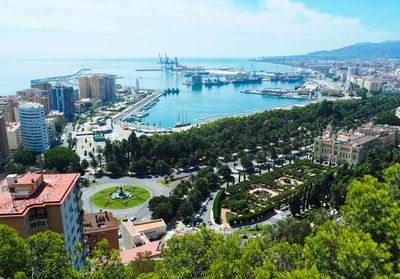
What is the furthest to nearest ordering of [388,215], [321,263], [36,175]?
[36,175] < [388,215] < [321,263]

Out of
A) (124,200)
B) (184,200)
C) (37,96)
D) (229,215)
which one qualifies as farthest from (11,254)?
(37,96)

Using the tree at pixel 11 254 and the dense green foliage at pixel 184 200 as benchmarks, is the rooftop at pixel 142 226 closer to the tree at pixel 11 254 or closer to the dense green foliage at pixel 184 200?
the dense green foliage at pixel 184 200

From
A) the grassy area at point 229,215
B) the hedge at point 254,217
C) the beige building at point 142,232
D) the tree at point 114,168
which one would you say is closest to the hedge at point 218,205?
the grassy area at point 229,215

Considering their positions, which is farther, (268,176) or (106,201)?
(268,176)

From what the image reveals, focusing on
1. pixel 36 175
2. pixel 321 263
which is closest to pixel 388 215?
pixel 321 263

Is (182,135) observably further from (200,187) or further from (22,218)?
(22,218)

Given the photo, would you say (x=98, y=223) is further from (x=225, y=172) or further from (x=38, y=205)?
(x=225, y=172)
